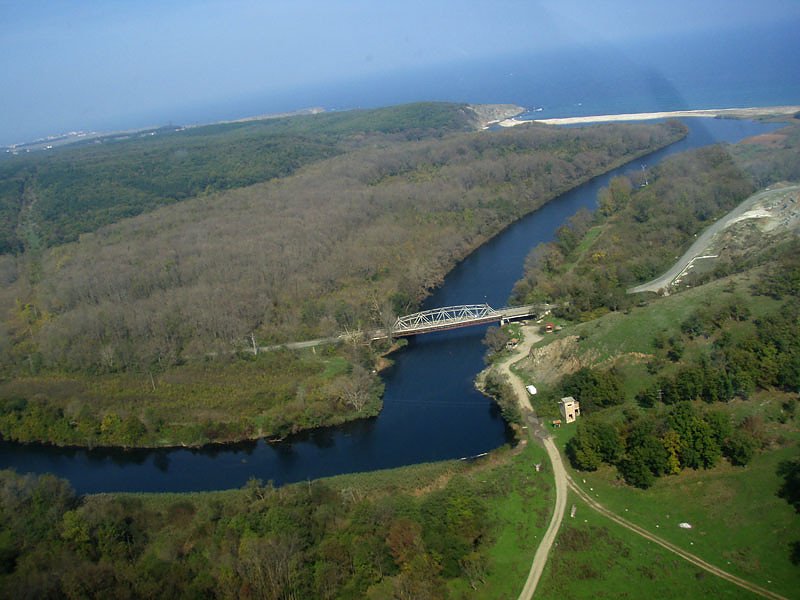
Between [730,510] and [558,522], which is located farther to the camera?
[558,522]

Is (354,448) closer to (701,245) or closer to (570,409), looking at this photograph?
(570,409)

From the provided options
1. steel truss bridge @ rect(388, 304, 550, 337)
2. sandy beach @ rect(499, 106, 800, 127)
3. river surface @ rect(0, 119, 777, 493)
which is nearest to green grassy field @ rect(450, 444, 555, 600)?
river surface @ rect(0, 119, 777, 493)

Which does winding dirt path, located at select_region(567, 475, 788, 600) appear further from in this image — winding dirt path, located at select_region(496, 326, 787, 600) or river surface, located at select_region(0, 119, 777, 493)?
river surface, located at select_region(0, 119, 777, 493)

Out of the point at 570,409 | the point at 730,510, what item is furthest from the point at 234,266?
the point at 730,510

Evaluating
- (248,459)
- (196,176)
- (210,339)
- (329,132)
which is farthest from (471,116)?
(248,459)

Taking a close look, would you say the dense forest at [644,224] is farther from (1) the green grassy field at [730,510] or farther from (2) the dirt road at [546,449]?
(1) the green grassy field at [730,510]

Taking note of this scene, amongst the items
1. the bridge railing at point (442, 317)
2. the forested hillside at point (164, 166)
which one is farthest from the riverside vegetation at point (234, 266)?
the bridge railing at point (442, 317)
